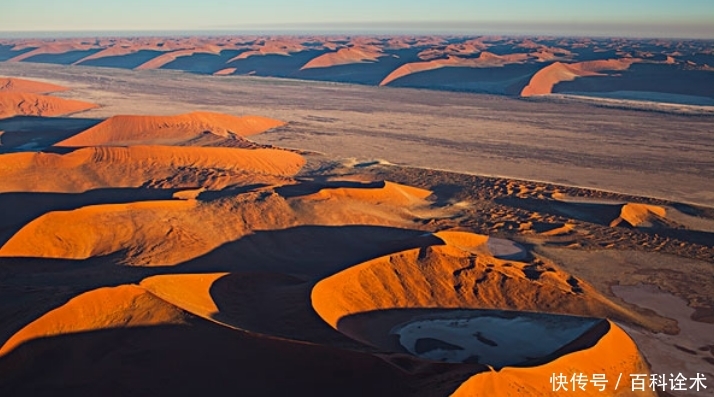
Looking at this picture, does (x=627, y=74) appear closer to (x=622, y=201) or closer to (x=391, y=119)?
(x=391, y=119)

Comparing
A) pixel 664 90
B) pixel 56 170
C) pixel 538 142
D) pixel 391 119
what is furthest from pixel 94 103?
pixel 664 90

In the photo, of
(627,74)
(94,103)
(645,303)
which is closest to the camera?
(645,303)

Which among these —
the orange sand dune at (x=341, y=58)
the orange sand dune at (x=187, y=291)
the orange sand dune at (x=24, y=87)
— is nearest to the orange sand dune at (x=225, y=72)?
the orange sand dune at (x=341, y=58)

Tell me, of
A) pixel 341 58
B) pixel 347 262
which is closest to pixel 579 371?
pixel 347 262

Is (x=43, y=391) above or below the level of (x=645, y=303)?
above

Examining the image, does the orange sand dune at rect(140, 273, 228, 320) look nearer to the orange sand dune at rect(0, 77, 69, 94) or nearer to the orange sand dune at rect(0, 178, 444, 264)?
the orange sand dune at rect(0, 178, 444, 264)

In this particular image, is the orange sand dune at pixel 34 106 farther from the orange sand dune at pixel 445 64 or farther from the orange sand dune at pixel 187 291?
the orange sand dune at pixel 187 291

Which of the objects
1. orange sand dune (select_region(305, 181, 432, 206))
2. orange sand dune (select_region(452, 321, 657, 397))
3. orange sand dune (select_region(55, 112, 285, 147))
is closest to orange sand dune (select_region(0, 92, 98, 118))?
orange sand dune (select_region(55, 112, 285, 147))
